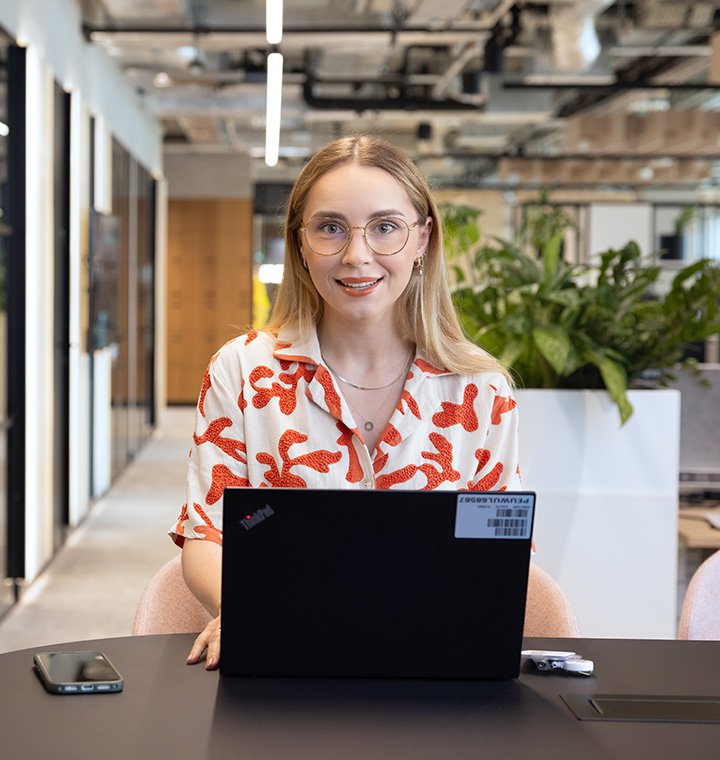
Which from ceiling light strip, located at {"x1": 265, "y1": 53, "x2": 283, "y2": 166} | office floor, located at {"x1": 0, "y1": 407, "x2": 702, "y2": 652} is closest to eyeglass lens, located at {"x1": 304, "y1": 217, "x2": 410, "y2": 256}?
office floor, located at {"x1": 0, "y1": 407, "x2": 702, "y2": 652}

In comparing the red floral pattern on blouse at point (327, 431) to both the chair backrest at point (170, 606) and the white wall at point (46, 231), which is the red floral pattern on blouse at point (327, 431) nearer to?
the chair backrest at point (170, 606)

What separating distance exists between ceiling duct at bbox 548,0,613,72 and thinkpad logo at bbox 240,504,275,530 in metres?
5.70

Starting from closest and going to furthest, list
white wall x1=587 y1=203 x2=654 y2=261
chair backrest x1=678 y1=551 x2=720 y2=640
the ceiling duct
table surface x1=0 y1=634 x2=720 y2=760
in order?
table surface x1=0 y1=634 x2=720 y2=760 < chair backrest x1=678 y1=551 x2=720 y2=640 < the ceiling duct < white wall x1=587 y1=203 x2=654 y2=261

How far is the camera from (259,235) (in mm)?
16109

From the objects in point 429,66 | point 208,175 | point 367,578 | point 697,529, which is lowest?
point 697,529

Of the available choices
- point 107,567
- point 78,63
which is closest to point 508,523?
point 107,567

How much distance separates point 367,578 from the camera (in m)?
1.25

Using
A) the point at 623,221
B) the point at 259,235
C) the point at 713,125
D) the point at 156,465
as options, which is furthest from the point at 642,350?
the point at 259,235

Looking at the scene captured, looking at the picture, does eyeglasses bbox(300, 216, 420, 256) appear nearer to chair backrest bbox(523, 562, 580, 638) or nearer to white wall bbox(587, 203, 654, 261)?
chair backrest bbox(523, 562, 580, 638)

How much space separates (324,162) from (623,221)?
9.85 metres

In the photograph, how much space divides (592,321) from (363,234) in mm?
1729

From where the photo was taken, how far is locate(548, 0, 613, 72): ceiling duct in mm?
6484

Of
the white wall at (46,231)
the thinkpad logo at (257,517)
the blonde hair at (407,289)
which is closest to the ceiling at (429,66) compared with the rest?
the white wall at (46,231)

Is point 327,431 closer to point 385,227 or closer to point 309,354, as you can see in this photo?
point 309,354
